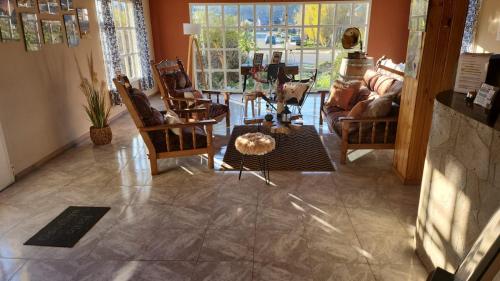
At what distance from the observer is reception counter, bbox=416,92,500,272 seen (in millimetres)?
1527

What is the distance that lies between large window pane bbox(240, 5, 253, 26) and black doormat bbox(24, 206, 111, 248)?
18.6 feet

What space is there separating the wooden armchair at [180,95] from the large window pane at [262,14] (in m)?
2.68

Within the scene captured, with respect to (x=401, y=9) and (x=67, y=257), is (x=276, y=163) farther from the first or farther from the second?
(x=401, y=9)

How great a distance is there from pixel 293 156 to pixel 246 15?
15.0 feet

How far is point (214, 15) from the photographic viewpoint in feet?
Answer: 24.5

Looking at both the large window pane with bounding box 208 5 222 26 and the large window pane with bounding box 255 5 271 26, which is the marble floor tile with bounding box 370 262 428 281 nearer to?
the large window pane with bounding box 255 5 271 26

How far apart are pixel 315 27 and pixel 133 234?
6.28 m

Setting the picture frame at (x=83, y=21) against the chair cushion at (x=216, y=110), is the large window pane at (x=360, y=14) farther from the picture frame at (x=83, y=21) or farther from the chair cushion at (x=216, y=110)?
the picture frame at (x=83, y=21)

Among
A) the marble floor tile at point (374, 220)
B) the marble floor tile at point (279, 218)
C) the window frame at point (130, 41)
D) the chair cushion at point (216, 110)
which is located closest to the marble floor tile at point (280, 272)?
the marble floor tile at point (279, 218)

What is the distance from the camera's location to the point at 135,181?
345 cm

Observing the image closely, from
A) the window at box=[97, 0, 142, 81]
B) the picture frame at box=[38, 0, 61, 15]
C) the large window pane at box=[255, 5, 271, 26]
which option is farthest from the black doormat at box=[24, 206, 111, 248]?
the large window pane at box=[255, 5, 271, 26]

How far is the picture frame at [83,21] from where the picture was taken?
4.82 m

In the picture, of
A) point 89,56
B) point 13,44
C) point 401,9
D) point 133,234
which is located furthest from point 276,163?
point 401,9

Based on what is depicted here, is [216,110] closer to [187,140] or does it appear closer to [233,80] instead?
[187,140]
